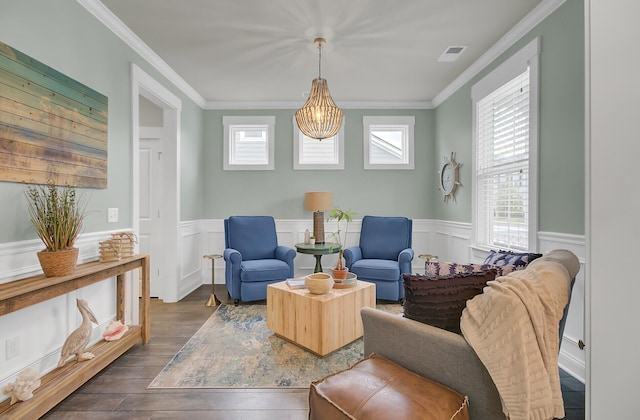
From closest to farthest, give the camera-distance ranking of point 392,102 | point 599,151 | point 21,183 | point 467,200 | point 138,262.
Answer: point 599,151, point 21,183, point 138,262, point 467,200, point 392,102

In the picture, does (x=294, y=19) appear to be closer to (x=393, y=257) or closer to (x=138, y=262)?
(x=138, y=262)

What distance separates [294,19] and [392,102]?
2.48 meters

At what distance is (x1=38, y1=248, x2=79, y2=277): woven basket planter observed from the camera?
1797mm

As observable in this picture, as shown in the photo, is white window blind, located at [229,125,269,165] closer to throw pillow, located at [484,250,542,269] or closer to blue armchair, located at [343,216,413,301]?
blue armchair, located at [343,216,413,301]

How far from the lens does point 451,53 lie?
125 inches

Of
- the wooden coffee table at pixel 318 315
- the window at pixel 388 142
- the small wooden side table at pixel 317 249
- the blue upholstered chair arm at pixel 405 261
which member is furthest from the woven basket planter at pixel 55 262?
the window at pixel 388 142

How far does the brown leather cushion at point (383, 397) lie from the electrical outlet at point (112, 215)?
2273 millimetres

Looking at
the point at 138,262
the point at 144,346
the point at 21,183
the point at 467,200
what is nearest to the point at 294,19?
the point at 21,183

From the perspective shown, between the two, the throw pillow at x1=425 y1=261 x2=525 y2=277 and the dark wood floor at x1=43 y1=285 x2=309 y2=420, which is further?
the throw pillow at x1=425 y1=261 x2=525 y2=277

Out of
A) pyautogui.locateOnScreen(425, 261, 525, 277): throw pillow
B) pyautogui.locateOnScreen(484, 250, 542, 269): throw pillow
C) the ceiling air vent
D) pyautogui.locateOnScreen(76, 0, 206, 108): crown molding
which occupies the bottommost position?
pyautogui.locateOnScreen(425, 261, 525, 277): throw pillow

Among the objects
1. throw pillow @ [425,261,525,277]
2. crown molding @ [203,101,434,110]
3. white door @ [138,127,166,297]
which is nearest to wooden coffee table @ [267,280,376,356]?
throw pillow @ [425,261,525,277]

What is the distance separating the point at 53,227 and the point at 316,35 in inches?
98.3

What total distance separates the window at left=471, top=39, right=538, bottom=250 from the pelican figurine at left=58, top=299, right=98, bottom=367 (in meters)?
3.41

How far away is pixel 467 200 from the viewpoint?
147 inches
